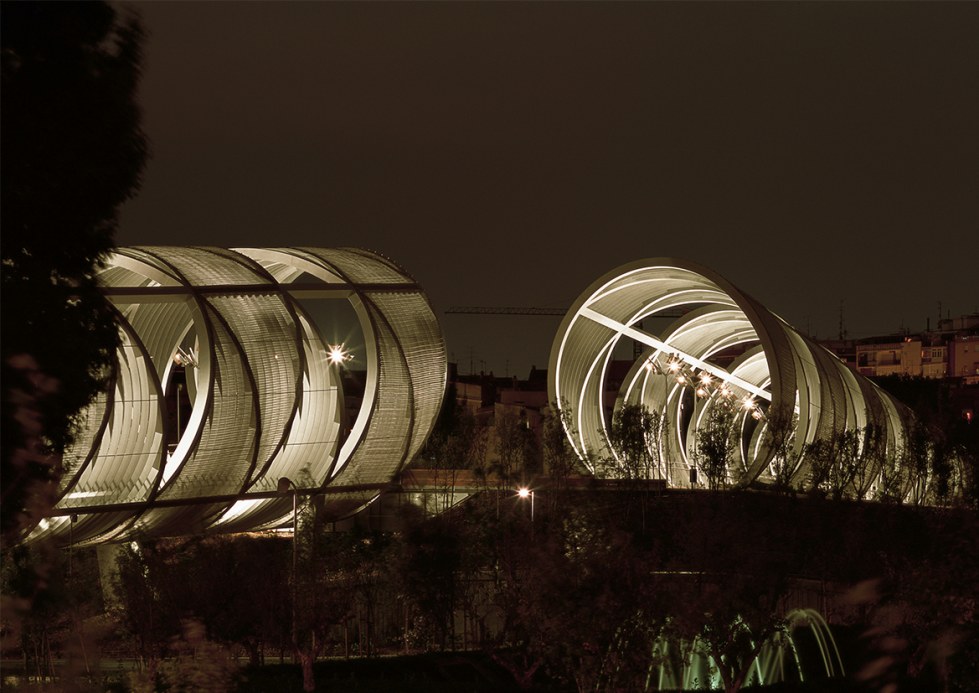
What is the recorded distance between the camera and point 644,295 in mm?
41219

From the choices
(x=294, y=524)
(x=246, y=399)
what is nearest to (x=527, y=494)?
(x=294, y=524)

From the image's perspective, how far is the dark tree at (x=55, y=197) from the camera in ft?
41.7

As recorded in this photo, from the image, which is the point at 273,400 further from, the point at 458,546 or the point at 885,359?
the point at 885,359

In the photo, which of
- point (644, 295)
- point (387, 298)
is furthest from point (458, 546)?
point (644, 295)

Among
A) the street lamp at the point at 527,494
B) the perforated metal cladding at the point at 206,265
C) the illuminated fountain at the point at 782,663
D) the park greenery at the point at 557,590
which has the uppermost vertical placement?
the perforated metal cladding at the point at 206,265

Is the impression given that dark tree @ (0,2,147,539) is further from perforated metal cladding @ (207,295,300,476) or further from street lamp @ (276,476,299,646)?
perforated metal cladding @ (207,295,300,476)

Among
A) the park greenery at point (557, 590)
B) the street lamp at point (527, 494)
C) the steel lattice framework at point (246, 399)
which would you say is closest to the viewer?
the park greenery at point (557, 590)

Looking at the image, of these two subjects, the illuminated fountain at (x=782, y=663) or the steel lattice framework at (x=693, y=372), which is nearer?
the illuminated fountain at (x=782, y=663)

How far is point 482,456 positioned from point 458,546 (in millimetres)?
13791

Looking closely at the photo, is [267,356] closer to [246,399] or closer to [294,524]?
[246,399]

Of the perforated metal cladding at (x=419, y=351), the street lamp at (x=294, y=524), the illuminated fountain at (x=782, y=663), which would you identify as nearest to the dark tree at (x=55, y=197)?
the street lamp at (x=294, y=524)

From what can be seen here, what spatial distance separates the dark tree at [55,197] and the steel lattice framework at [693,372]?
61.0ft

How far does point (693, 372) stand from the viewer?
1869 inches

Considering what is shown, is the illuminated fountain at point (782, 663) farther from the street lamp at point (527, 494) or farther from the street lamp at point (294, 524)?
the street lamp at point (294, 524)
